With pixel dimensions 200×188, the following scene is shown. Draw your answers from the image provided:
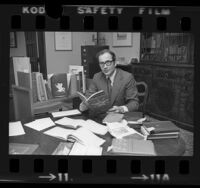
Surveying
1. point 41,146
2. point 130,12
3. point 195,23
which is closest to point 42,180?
point 41,146

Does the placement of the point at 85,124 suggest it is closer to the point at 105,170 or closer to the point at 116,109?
the point at 116,109

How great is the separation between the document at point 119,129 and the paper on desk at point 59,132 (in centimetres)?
20

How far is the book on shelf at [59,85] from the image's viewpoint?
157 centimetres

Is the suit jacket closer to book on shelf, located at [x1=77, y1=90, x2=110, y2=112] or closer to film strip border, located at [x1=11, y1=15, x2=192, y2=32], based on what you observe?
book on shelf, located at [x1=77, y1=90, x2=110, y2=112]

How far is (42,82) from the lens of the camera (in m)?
1.58

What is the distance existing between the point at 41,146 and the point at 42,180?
0.20 metres

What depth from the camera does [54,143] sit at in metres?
1.03

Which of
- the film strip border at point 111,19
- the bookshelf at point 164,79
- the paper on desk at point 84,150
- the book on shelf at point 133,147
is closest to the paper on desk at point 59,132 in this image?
the paper on desk at point 84,150

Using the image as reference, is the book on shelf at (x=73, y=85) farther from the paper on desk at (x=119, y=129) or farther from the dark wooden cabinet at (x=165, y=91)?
the dark wooden cabinet at (x=165, y=91)

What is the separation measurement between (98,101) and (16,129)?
453 mm

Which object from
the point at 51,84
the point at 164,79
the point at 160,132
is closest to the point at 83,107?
the point at 51,84

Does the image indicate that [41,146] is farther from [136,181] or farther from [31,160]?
[136,181]

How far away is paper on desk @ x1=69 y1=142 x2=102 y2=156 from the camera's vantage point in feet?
2.96

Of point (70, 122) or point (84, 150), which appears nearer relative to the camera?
point (84, 150)
